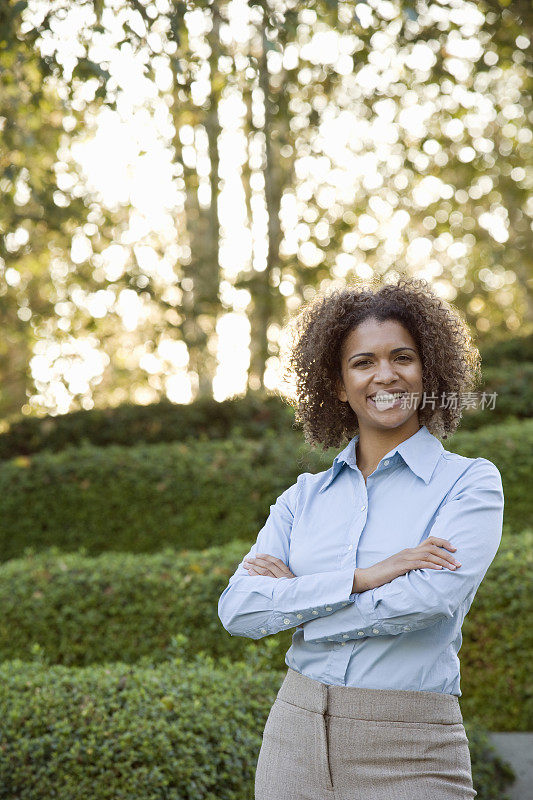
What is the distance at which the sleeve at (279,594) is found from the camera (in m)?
2.17

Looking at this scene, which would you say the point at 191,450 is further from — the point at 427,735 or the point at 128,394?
the point at 128,394

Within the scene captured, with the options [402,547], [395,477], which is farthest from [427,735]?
[395,477]

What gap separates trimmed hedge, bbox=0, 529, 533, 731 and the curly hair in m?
2.41

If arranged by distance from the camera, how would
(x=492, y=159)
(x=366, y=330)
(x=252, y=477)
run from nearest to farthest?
(x=366, y=330) < (x=252, y=477) < (x=492, y=159)

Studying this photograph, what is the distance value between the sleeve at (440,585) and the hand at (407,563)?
15mm

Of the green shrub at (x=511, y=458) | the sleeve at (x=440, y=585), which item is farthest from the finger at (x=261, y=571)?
the green shrub at (x=511, y=458)

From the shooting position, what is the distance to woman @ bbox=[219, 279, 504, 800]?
6.80 feet

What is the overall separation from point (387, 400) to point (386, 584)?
522 millimetres

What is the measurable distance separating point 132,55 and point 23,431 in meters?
6.02

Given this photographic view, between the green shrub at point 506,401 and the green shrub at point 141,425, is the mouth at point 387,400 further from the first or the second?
the green shrub at point 141,425

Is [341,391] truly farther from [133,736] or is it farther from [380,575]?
[133,736]

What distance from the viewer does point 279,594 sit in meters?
2.26

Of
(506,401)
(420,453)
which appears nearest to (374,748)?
(420,453)

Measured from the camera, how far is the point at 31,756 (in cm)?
379
